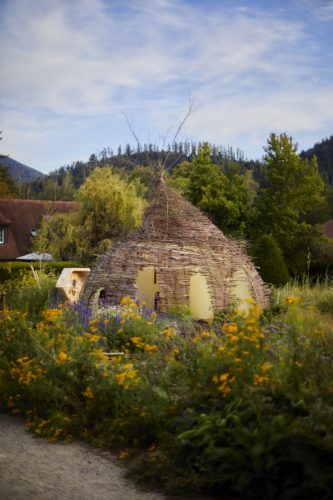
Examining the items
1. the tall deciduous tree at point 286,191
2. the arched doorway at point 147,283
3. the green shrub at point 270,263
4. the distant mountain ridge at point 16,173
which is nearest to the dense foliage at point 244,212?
the tall deciduous tree at point 286,191

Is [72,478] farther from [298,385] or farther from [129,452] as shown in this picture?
[298,385]

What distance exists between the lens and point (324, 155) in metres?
81.4

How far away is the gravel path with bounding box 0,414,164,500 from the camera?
419 cm

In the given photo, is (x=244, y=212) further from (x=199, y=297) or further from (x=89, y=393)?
(x=89, y=393)

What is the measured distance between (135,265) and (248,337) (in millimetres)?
7806

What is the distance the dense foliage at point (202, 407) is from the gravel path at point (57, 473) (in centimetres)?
15

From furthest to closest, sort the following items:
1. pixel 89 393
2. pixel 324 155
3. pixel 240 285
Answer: pixel 324 155 < pixel 240 285 < pixel 89 393

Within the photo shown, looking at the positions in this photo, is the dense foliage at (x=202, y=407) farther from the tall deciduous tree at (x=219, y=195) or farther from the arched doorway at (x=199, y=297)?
the tall deciduous tree at (x=219, y=195)

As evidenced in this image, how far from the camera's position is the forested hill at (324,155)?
77.3 metres

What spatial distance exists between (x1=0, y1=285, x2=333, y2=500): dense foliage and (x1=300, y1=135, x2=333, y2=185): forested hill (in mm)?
71130

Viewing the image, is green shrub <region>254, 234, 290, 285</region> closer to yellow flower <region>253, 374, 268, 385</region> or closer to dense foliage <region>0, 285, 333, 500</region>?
dense foliage <region>0, 285, 333, 500</region>

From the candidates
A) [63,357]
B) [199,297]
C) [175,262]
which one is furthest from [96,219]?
[63,357]

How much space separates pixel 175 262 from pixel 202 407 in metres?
8.10

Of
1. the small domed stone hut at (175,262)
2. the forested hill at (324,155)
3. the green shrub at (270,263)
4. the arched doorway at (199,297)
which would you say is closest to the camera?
the small domed stone hut at (175,262)
